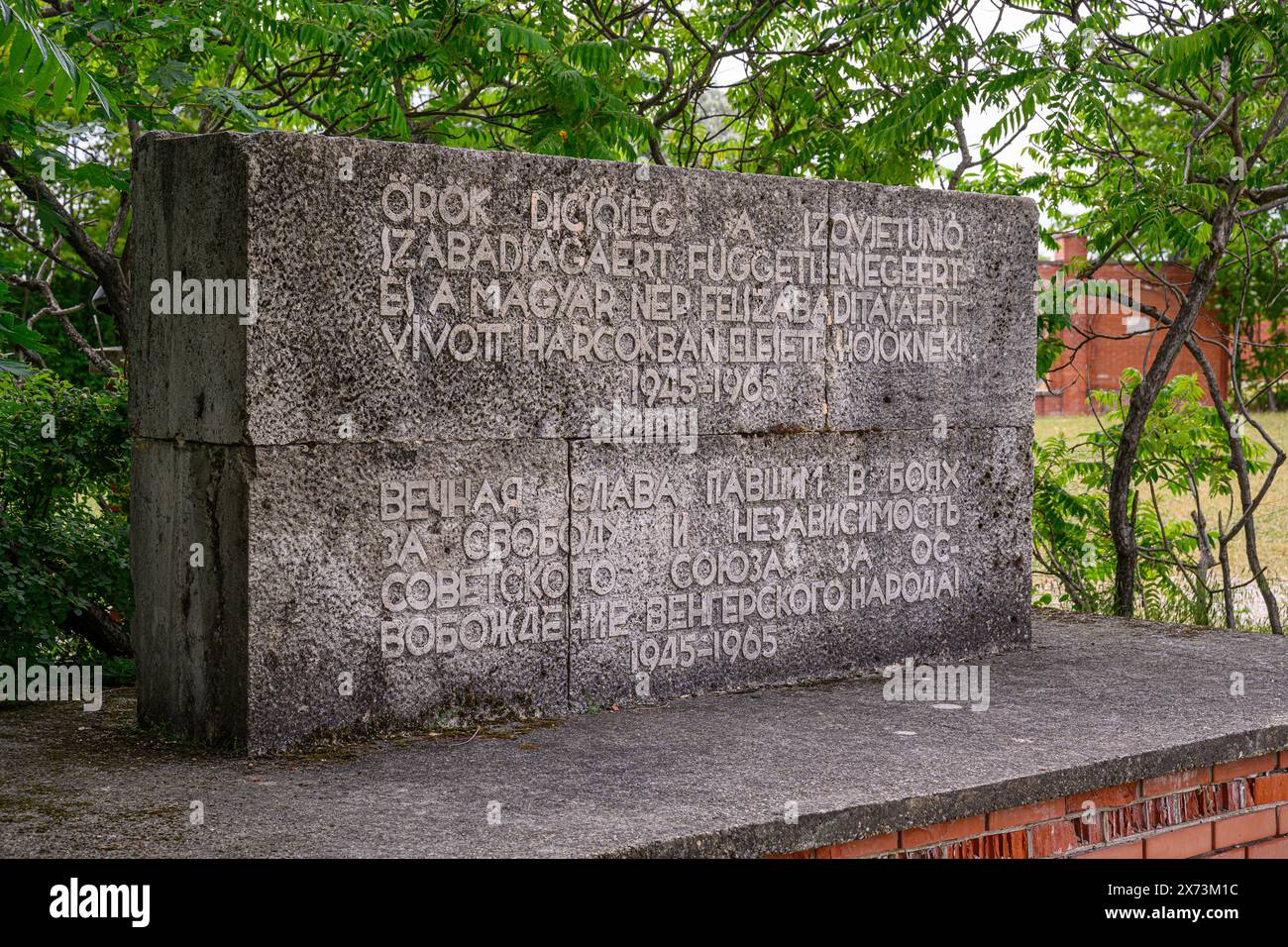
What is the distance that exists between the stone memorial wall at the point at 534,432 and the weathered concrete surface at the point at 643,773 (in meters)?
0.27

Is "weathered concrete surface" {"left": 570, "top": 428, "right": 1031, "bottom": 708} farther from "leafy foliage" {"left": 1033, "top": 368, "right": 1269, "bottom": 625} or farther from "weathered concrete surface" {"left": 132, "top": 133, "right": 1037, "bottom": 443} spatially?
"leafy foliage" {"left": 1033, "top": 368, "right": 1269, "bottom": 625}

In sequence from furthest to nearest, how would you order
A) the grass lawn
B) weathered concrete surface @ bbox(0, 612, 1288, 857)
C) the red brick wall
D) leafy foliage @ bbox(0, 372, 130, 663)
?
1. the grass lawn
2. leafy foliage @ bbox(0, 372, 130, 663)
3. the red brick wall
4. weathered concrete surface @ bbox(0, 612, 1288, 857)

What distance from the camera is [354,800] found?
145 inches

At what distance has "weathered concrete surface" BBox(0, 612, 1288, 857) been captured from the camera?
3.40m

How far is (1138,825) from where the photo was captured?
427cm

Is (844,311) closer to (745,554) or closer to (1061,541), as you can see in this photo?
(745,554)

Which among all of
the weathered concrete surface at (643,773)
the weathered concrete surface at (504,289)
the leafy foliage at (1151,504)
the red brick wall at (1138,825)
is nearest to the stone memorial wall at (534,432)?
the weathered concrete surface at (504,289)

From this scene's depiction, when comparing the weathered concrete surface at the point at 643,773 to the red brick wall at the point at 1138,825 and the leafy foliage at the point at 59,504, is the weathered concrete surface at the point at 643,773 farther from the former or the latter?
the leafy foliage at the point at 59,504

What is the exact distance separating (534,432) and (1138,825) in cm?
228

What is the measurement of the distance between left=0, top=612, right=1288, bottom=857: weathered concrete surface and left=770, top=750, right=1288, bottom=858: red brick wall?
0.07m

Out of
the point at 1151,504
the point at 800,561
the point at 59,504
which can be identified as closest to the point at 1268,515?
the point at 1151,504

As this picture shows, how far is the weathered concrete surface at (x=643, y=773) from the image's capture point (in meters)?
3.40

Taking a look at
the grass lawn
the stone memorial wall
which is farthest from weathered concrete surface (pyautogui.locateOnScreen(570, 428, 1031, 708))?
the grass lawn

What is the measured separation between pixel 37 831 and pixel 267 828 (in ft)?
1.86
